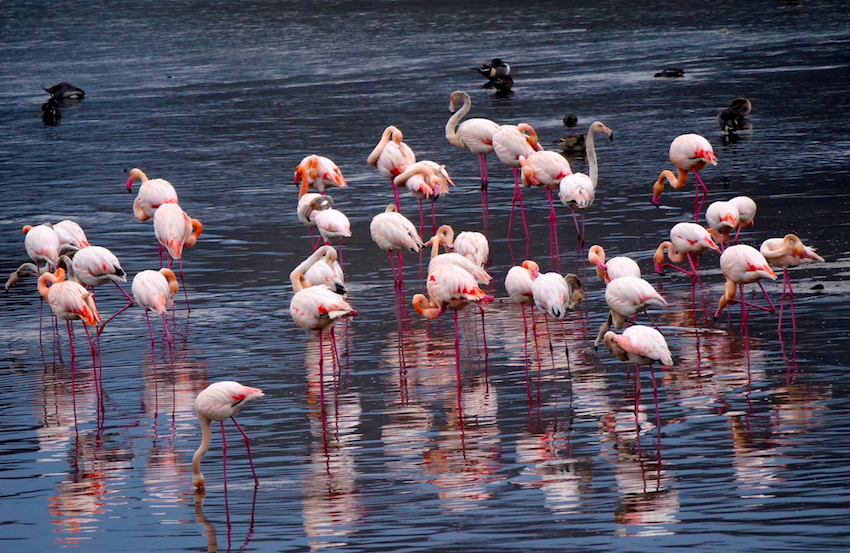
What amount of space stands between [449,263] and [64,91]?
66.9 feet

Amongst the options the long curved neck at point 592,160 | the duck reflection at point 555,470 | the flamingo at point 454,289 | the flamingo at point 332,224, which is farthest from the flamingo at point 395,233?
the duck reflection at point 555,470

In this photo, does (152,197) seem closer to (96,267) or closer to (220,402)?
(96,267)

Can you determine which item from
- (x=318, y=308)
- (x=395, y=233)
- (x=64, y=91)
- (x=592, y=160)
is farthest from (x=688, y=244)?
(x=64, y=91)

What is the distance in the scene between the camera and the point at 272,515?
24.5 feet

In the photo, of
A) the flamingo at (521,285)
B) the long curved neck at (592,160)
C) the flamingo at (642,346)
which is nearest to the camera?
the flamingo at (642,346)

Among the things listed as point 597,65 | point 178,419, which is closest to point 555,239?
point 178,419

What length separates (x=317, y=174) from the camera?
577 inches

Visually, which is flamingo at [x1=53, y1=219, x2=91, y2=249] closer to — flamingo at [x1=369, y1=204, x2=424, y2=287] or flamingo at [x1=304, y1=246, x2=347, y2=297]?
flamingo at [x1=304, y1=246, x2=347, y2=297]

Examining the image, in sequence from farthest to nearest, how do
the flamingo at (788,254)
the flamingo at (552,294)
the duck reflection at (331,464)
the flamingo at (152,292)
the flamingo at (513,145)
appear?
the flamingo at (513,145) → the flamingo at (152,292) → the flamingo at (788,254) → the flamingo at (552,294) → the duck reflection at (331,464)

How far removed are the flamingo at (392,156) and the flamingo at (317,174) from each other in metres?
0.45

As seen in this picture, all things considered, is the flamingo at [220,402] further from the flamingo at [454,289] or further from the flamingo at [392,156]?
the flamingo at [392,156]

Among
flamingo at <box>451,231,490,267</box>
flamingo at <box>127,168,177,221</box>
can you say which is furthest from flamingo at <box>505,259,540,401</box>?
flamingo at <box>127,168,177,221</box>

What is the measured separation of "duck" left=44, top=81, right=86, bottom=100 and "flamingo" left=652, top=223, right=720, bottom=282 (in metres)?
19.9

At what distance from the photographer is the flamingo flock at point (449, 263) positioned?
9.62m
